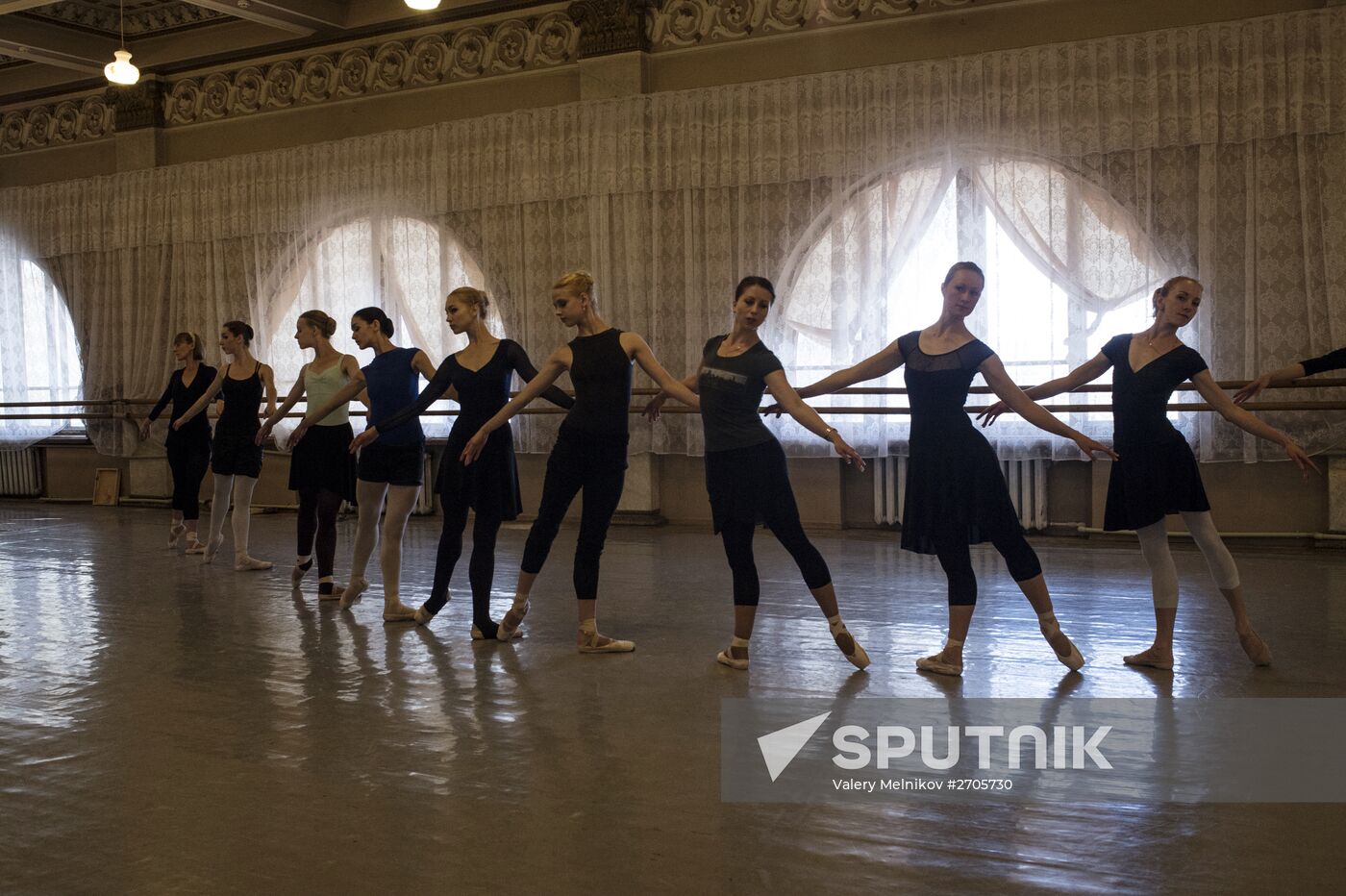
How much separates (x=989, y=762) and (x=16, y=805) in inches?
94.9

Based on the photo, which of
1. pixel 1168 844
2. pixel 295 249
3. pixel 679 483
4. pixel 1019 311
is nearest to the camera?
pixel 1168 844

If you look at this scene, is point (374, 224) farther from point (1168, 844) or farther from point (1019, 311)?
point (1168, 844)

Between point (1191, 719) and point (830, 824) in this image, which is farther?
point (1191, 719)

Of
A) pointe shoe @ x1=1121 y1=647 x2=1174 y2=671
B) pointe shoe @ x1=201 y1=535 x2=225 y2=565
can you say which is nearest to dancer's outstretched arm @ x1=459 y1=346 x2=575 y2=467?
pointe shoe @ x1=1121 y1=647 x2=1174 y2=671

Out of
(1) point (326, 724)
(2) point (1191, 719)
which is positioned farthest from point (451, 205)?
(2) point (1191, 719)

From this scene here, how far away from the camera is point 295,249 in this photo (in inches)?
413

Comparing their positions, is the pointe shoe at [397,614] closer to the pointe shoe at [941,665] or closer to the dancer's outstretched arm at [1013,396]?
the pointe shoe at [941,665]

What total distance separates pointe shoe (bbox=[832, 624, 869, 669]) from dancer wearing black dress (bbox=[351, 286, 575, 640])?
138cm

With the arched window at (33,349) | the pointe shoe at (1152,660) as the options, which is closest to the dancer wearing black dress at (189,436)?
the arched window at (33,349)

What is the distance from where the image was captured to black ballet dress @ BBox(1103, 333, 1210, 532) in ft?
13.0

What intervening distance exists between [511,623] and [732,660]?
0.96 m

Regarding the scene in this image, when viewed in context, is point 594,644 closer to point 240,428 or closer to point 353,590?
point 353,590

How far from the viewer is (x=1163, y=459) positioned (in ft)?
13.0

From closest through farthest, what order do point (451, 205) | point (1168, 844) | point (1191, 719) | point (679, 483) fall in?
point (1168, 844) < point (1191, 719) < point (679, 483) < point (451, 205)
